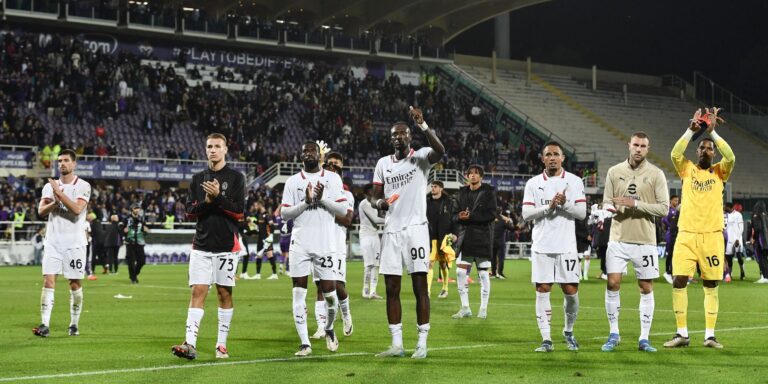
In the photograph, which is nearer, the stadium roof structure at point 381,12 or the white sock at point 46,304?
the white sock at point 46,304

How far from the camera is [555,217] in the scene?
12.7m

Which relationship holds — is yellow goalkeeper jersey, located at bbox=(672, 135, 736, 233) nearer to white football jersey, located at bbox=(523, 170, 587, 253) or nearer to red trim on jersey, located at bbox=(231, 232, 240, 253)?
white football jersey, located at bbox=(523, 170, 587, 253)

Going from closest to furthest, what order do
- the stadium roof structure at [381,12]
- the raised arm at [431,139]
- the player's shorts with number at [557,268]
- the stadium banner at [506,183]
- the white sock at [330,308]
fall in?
1. the raised arm at [431,139]
2. the player's shorts with number at [557,268]
3. the white sock at [330,308]
4. the stadium banner at [506,183]
5. the stadium roof structure at [381,12]

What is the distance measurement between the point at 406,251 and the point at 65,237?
549cm

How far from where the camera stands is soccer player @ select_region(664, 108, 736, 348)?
509 inches

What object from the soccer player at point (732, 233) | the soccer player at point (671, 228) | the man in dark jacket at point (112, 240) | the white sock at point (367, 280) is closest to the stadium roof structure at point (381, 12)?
the man in dark jacket at point (112, 240)

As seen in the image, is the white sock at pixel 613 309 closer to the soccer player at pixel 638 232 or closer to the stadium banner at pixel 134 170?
the soccer player at pixel 638 232

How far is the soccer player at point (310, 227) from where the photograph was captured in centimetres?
1237

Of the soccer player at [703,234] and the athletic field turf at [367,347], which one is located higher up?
the soccer player at [703,234]

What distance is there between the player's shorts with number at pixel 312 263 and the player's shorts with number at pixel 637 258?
3.39m

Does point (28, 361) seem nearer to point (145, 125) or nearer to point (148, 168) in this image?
point (148, 168)

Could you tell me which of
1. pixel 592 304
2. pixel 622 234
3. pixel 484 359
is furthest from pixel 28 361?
pixel 592 304

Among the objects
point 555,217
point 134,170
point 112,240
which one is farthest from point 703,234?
point 134,170

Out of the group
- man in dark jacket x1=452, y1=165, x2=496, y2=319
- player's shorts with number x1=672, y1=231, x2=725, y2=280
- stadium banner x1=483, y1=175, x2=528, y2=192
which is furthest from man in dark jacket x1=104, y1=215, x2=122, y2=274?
stadium banner x1=483, y1=175, x2=528, y2=192
